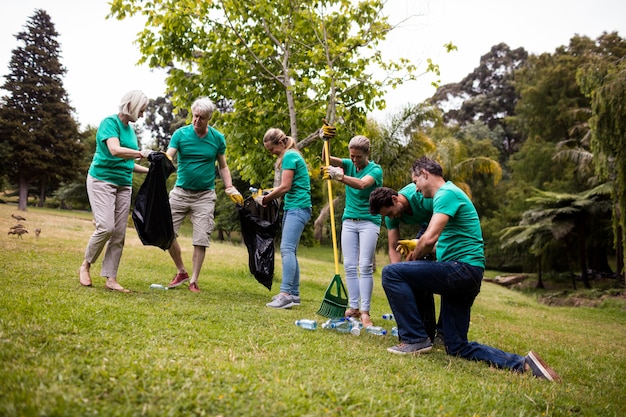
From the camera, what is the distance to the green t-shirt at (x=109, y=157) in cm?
454

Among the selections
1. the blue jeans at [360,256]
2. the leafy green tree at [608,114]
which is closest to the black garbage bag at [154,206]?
the blue jeans at [360,256]

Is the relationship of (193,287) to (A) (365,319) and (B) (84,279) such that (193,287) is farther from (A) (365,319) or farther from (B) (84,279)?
(A) (365,319)

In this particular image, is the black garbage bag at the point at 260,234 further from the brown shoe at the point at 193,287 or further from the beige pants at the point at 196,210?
the brown shoe at the point at 193,287

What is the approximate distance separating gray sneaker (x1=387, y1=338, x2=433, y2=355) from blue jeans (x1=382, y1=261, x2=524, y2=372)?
0.10 ft

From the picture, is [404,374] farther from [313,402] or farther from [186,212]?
[186,212]

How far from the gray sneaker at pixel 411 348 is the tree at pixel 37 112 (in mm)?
28154

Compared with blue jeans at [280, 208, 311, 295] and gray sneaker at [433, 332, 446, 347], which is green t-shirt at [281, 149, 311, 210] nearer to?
blue jeans at [280, 208, 311, 295]

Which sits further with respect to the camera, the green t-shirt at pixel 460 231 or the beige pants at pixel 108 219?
the beige pants at pixel 108 219

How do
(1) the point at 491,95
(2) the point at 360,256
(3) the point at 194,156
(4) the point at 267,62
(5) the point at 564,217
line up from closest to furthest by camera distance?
1. (2) the point at 360,256
2. (3) the point at 194,156
3. (4) the point at 267,62
4. (5) the point at 564,217
5. (1) the point at 491,95

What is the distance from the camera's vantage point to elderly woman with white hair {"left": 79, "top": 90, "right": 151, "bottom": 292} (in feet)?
14.9

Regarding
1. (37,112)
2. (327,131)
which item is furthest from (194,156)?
(37,112)

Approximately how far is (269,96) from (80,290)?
543 centimetres

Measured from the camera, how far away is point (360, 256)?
465 centimetres

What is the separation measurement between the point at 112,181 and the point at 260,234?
65.7 inches
